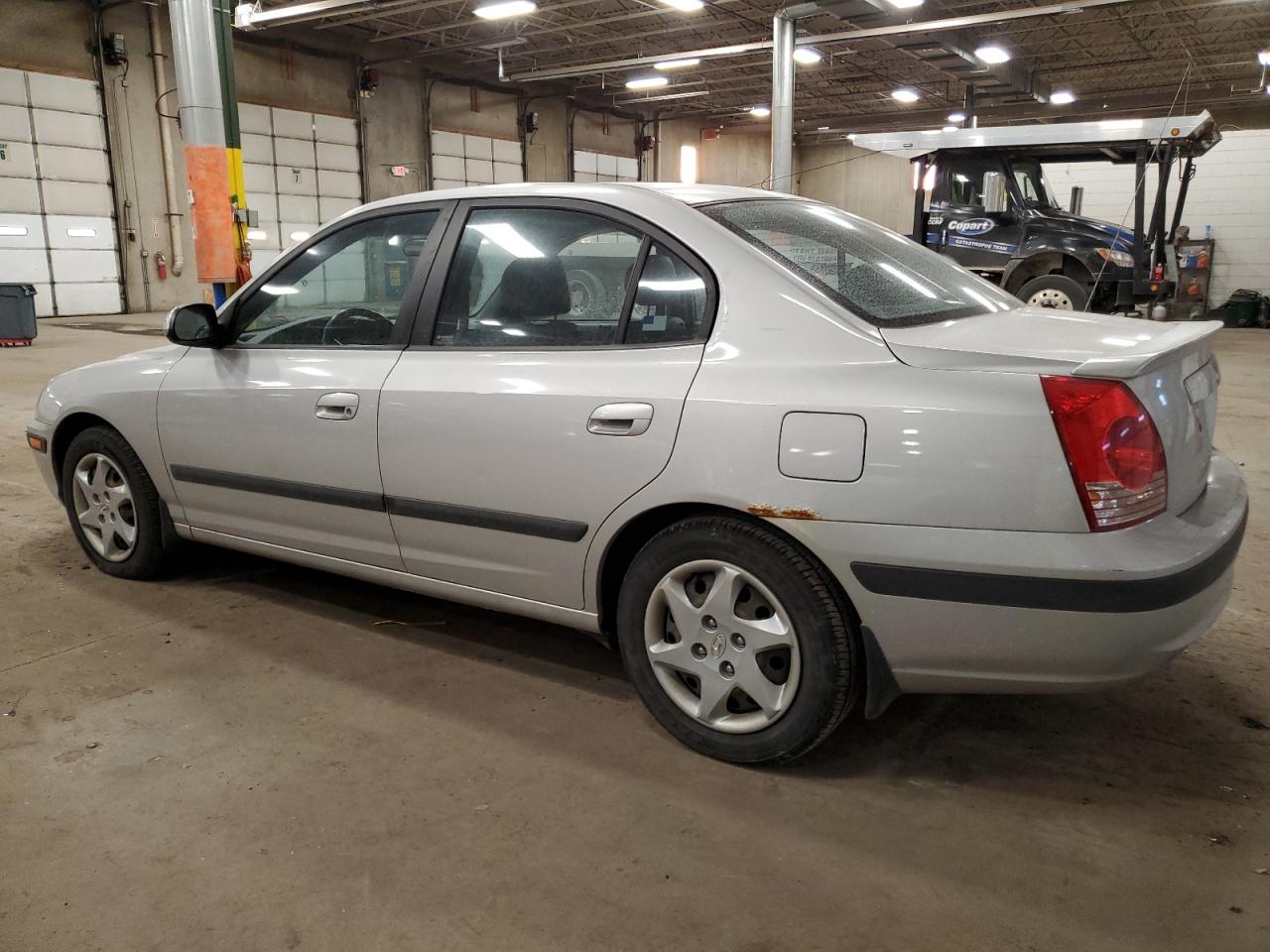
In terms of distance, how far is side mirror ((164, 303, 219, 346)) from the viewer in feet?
10.0

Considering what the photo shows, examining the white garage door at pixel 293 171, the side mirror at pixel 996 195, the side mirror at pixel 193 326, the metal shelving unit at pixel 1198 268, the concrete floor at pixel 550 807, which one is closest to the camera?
the concrete floor at pixel 550 807

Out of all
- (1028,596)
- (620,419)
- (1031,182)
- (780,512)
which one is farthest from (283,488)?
(1031,182)

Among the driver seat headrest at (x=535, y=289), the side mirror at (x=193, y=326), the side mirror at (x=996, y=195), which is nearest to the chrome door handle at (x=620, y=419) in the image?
the driver seat headrest at (x=535, y=289)

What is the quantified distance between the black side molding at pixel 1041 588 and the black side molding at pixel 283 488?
1.47 metres

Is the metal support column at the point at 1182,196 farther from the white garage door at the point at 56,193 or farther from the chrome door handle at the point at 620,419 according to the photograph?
the white garage door at the point at 56,193

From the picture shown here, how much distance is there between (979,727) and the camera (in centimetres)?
248

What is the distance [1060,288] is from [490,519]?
9875 millimetres

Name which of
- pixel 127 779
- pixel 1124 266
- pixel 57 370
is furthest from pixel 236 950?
pixel 1124 266

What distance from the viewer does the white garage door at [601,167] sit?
2430cm

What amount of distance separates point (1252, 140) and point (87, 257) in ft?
69.3

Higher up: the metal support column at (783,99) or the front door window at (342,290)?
the metal support column at (783,99)

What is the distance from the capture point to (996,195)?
1085 centimetres

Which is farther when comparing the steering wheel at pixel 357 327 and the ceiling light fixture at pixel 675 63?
the ceiling light fixture at pixel 675 63

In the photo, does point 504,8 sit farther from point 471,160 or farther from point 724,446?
point 724,446
